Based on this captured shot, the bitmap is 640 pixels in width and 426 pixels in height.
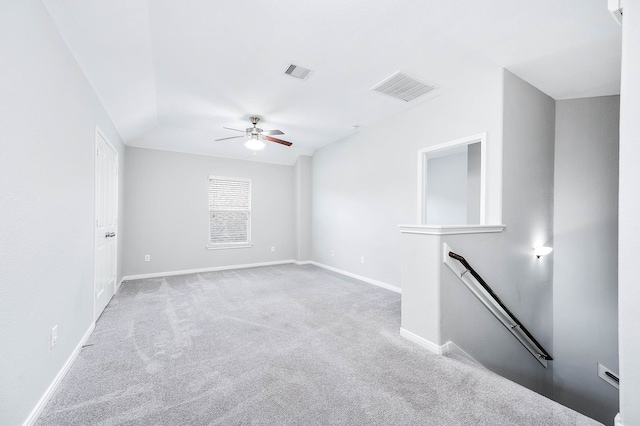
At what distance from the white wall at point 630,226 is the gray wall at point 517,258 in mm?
1108

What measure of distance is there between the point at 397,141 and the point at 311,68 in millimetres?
1953

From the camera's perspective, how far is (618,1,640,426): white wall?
1432 millimetres

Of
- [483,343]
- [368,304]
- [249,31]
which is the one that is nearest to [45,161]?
[249,31]

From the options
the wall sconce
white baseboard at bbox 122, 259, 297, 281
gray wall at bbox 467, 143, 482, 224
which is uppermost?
gray wall at bbox 467, 143, 482, 224

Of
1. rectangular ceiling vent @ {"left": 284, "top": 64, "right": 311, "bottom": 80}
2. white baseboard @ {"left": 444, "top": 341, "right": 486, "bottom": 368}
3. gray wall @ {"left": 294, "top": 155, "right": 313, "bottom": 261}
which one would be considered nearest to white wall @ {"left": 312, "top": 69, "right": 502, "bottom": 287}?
gray wall @ {"left": 294, "top": 155, "right": 313, "bottom": 261}

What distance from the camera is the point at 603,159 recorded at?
136 inches

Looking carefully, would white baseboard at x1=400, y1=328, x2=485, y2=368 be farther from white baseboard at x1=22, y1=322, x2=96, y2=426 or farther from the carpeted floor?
white baseboard at x1=22, y1=322, x2=96, y2=426

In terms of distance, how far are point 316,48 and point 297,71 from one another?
0.46 meters

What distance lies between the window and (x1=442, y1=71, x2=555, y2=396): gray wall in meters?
4.76

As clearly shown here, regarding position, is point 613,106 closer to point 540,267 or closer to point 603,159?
point 603,159

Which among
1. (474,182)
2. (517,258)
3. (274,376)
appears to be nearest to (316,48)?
(274,376)

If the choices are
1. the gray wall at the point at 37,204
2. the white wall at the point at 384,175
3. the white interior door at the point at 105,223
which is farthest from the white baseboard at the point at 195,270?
the gray wall at the point at 37,204

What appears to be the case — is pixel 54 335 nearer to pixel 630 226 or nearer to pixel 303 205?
pixel 630 226

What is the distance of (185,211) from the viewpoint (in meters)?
5.54
